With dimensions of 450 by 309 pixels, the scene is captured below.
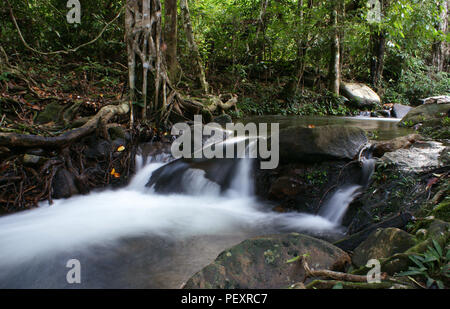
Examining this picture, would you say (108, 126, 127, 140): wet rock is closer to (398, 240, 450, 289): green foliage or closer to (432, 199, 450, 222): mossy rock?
(432, 199, 450, 222): mossy rock

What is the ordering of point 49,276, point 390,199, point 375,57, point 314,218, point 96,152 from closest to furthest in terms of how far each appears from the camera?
point 49,276 < point 390,199 < point 314,218 < point 96,152 < point 375,57

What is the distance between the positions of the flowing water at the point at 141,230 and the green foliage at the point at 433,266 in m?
1.82

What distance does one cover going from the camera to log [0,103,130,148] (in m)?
4.12

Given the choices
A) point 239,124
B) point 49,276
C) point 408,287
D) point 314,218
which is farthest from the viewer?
point 239,124

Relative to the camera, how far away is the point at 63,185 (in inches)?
178

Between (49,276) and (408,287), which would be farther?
(49,276)

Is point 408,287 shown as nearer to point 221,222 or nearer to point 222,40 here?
point 221,222

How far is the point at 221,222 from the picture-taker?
4.08 meters

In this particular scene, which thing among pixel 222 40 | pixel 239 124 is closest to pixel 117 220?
pixel 239 124

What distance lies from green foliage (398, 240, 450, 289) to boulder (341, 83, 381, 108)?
11326mm

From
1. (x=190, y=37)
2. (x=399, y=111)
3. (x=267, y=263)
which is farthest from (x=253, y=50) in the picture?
(x=267, y=263)

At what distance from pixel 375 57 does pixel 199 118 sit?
384 inches
